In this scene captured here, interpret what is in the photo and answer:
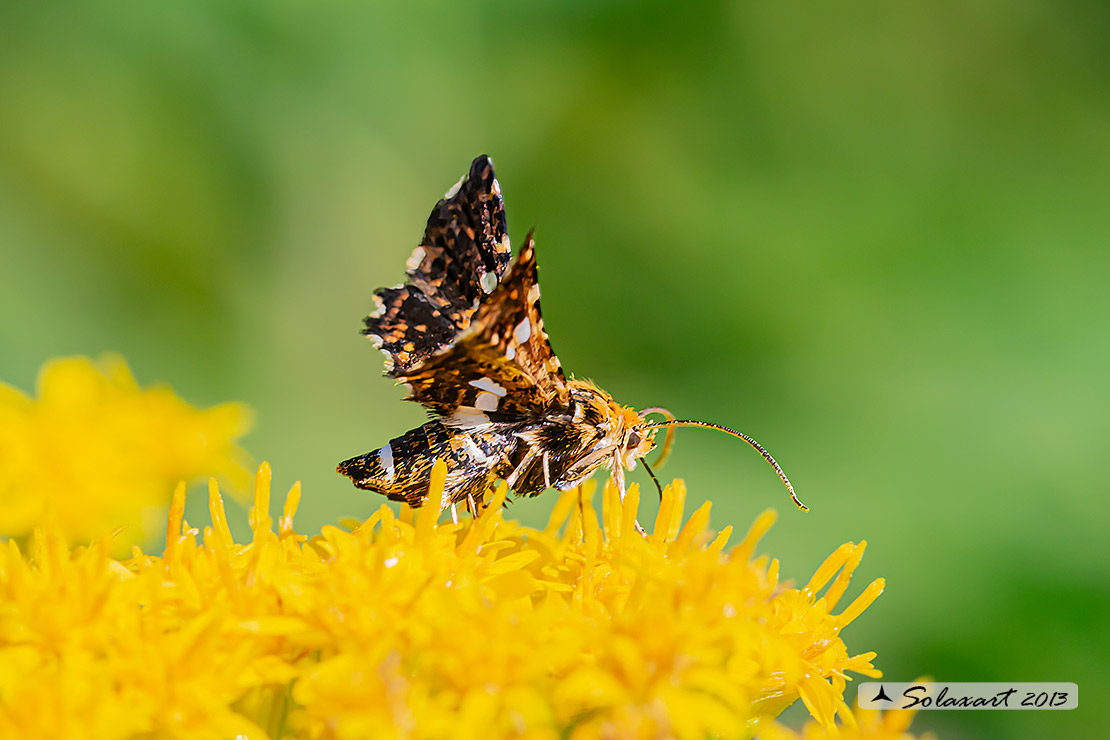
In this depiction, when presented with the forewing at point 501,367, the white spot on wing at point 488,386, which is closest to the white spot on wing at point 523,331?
the forewing at point 501,367

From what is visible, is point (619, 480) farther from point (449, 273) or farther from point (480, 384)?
point (449, 273)

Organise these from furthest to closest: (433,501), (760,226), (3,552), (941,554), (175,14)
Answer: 1. (760,226)
2. (175,14)
3. (941,554)
4. (433,501)
5. (3,552)

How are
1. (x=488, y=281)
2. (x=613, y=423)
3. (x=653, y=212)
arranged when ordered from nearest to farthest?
(x=613, y=423) < (x=488, y=281) < (x=653, y=212)

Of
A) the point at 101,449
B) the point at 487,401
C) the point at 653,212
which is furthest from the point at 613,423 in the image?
the point at 653,212

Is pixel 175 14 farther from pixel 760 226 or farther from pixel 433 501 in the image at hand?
pixel 433 501

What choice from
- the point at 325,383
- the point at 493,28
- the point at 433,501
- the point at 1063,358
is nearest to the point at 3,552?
the point at 433,501

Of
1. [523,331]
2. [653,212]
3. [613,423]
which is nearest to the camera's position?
[523,331]

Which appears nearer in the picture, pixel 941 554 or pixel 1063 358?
pixel 941 554
